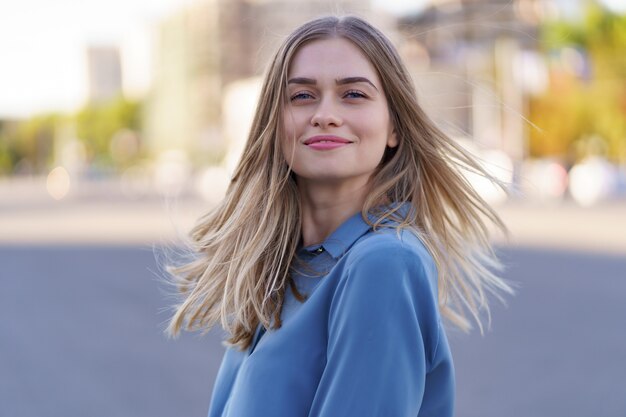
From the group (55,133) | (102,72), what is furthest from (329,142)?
(102,72)

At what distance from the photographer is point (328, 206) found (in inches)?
72.5

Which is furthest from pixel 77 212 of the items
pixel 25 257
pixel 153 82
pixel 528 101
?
pixel 153 82

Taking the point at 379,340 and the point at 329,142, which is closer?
the point at 379,340

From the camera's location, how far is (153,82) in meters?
124

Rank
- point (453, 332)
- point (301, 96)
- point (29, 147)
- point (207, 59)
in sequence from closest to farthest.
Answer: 1. point (301, 96)
2. point (453, 332)
3. point (207, 59)
4. point (29, 147)

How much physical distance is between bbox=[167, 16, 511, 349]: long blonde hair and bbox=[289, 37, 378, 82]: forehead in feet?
0.04

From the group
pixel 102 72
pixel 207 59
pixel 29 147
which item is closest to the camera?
pixel 207 59

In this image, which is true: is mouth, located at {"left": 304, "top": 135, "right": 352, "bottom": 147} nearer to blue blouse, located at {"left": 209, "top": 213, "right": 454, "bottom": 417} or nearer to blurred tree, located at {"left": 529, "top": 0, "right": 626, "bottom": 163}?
blue blouse, located at {"left": 209, "top": 213, "right": 454, "bottom": 417}

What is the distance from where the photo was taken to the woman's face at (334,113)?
1.76m

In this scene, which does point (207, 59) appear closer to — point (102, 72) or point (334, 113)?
point (102, 72)

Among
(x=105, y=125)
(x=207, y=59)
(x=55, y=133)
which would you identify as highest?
(x=207, y=59)

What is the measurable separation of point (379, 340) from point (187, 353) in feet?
20.8

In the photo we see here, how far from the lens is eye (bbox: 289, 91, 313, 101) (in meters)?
1.80

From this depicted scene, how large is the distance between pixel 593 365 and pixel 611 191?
3039cm
